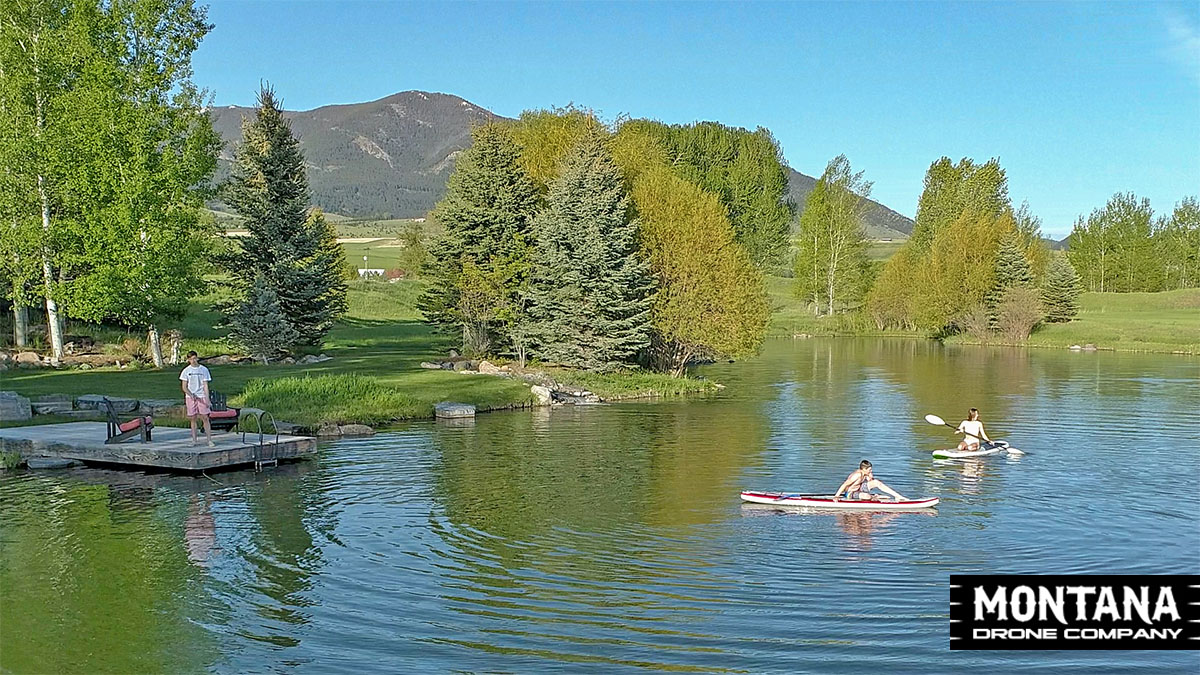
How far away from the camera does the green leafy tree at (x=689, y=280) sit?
46469mm

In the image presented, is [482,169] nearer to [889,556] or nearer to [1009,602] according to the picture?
[889,556]

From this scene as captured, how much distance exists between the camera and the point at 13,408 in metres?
28.5

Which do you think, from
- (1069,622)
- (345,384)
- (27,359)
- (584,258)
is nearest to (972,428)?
(1069,622)

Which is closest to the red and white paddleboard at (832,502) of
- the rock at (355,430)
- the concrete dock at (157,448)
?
the concrete dock at (157,448)

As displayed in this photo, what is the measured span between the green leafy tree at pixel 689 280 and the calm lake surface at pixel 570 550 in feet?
45.0

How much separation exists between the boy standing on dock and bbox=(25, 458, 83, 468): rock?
119 inches

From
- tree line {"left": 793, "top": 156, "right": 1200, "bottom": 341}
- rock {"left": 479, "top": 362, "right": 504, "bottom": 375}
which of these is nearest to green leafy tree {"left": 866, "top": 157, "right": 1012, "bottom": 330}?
tree line {"left": 793, "top": 156, "right": 1200, "bottom": 341}

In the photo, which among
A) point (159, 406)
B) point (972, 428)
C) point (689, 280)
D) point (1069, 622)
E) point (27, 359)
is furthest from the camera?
point (689, 280)

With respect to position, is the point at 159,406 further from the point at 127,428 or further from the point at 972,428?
the point at 972,428

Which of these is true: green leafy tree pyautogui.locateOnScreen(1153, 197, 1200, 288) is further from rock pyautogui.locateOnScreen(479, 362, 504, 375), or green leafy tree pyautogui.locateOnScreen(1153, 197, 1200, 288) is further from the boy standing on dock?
the boy standing on dock

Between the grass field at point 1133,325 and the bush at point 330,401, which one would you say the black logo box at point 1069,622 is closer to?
the bush at point 330,401

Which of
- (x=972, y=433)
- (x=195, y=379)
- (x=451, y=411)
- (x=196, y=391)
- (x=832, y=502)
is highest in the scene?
(x=195, y=379)

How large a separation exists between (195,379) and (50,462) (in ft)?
13.8

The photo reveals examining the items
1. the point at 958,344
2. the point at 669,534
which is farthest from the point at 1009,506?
the point at 958,344
